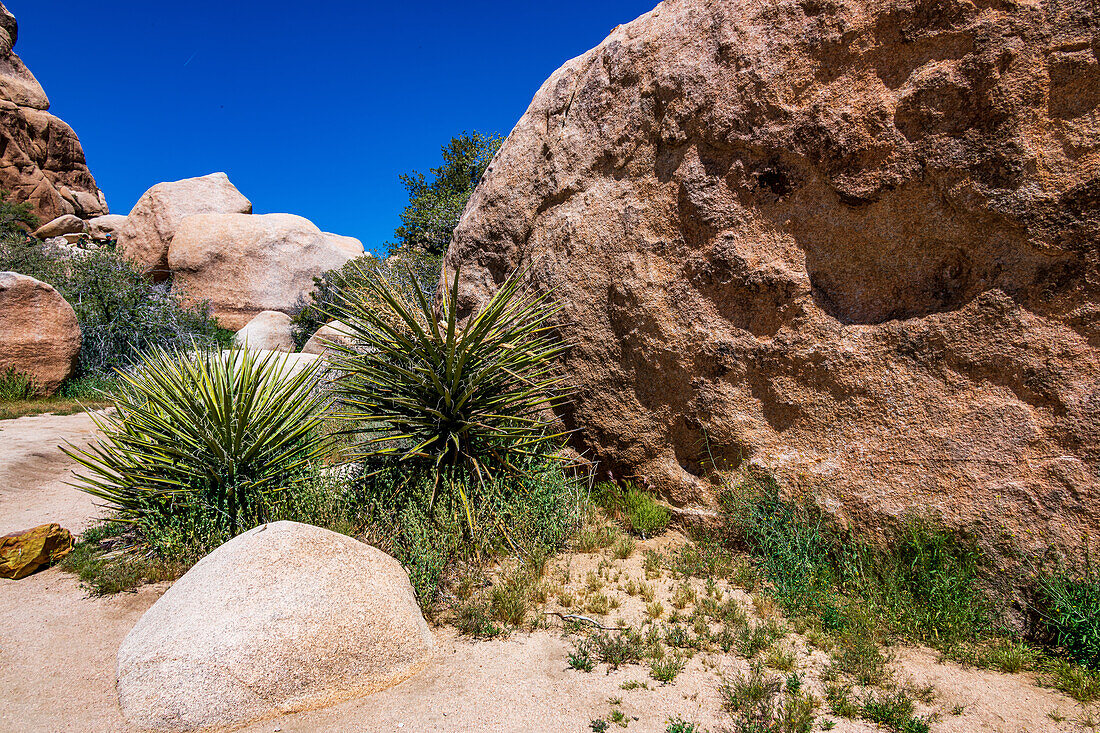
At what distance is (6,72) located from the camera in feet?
96.9

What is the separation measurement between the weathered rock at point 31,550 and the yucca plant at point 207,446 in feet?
1.77

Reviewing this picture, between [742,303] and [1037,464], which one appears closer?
[1037,464]

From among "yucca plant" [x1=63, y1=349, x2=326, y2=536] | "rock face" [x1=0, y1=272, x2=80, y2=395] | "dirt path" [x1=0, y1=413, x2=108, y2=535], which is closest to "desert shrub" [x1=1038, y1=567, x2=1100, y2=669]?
"yucca plant" [x1=63, y1=349, x2=326, y2=536]

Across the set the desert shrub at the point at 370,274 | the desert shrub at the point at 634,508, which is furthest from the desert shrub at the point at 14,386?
the desert shrub at the point at 634,508

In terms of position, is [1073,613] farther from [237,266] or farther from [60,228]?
[60,228]

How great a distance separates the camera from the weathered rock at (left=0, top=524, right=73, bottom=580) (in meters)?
4.90

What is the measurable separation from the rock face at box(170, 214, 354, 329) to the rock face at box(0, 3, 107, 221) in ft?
41.2

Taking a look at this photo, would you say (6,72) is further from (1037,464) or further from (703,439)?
(1037,464)

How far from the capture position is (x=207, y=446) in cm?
486

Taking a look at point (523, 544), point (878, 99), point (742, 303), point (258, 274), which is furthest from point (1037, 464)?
point (258, 274)

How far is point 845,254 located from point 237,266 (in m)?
20.9

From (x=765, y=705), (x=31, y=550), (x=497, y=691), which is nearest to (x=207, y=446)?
(x=31, y=550)

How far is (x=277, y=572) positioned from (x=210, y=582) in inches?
15.9

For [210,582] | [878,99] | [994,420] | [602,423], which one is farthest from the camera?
[602,423]
